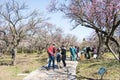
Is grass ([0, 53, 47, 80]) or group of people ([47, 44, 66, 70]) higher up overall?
group of people ([47, 44, 66, 70])

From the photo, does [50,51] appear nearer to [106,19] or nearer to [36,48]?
[106,19]

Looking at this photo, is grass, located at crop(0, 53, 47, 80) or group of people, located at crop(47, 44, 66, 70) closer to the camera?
grass, located at crop(0, 53, 47, 80)

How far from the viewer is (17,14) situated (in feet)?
102

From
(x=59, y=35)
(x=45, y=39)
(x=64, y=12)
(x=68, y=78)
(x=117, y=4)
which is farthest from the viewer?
(x=59, y=35)

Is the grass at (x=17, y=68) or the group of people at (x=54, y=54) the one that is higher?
the group of people at (x=54, y=54)

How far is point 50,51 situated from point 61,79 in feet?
15.2

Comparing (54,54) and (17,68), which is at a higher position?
(54,54)

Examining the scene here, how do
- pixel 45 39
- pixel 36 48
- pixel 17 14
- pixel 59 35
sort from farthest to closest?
pixel 59 35
pixel 36 48
pixel 45 39
pixel 17 14

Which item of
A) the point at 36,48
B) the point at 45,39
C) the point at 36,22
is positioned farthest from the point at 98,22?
the point at 36,48

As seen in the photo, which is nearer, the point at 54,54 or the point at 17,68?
the point at 54,54

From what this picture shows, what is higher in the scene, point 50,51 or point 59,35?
point 59,35

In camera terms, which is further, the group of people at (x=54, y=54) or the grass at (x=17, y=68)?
the group of people at (x=54, y=54)

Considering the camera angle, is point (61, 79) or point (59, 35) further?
point (59, 35)

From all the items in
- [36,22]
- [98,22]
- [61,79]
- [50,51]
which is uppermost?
[36,22]
